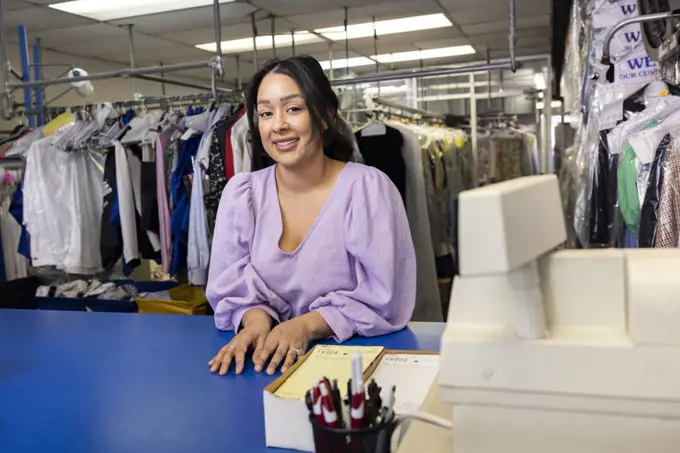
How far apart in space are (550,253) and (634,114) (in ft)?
5.45

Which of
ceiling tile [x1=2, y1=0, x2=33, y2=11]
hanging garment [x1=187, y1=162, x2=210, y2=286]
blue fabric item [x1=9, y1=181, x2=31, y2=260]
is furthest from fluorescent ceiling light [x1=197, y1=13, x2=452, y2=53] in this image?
hanging garment [x1=187, y1=162, x2=210, y2=286]

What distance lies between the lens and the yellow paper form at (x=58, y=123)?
3.63 metres

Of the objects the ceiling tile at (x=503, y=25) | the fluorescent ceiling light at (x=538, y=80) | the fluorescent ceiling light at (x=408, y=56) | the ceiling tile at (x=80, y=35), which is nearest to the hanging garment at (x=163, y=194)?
the ceiling tile at (x=80, y=35)

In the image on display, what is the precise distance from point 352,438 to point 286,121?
1.03 meters

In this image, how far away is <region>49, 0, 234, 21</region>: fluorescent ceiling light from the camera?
16.1 ft

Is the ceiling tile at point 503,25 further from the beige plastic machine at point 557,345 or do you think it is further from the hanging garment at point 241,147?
the beige plastic machine at point 557,345

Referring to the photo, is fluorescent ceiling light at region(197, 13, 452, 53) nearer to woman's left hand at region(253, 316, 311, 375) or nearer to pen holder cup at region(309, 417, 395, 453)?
woman's left hand at region(253, 316, 311, 375)

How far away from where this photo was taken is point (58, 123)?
3654 millimetres

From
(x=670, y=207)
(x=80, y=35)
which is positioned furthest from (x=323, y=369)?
(x=80, y=35)

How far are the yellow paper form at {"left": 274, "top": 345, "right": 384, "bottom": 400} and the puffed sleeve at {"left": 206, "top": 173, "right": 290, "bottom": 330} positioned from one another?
0.41 m

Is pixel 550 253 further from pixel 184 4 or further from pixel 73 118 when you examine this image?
pixel 184 4

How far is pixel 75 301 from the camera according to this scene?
3277mm

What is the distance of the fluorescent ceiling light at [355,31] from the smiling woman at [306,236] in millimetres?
4620

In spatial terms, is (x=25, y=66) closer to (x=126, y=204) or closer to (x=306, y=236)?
(x=126, y=204)
